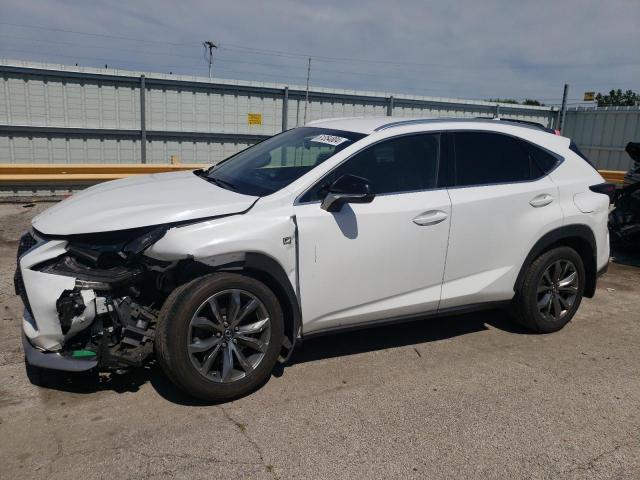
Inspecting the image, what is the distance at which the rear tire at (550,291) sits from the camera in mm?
4648

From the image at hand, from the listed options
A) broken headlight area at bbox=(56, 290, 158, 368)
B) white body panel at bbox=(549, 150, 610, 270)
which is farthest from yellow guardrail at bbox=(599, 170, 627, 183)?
broken headlight area at bbox=(56, 290, 158, 368)

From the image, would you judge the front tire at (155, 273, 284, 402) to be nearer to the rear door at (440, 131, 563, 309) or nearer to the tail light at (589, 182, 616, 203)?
the rear door at (440, 131, 563, 309)

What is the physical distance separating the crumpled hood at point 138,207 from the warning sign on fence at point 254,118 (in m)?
9.30

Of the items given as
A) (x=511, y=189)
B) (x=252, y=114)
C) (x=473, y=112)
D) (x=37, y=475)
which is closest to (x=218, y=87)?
(x=252, y=114)

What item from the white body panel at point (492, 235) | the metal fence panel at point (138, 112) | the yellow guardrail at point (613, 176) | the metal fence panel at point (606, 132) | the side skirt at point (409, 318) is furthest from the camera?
the metal fence panel at point (606, 132)

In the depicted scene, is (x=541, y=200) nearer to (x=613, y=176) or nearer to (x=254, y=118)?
(x=254, y=118)

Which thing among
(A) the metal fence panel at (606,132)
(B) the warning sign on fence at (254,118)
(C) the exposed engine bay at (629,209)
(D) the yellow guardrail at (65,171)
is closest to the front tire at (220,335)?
(C) the exposed engine bay at (629,209)

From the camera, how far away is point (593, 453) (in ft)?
10.3

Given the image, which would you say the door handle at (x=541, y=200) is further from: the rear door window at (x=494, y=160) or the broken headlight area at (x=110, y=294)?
the broken headlight area at (x=110, y=294)

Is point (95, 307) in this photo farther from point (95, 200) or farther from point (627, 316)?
point (627, 316)

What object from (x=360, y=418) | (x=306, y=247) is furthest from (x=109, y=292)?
(x=360, y=418)

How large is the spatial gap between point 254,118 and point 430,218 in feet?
32.0

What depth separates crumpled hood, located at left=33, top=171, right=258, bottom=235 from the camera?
337 centimetres

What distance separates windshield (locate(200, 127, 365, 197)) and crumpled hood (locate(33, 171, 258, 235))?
19cm
